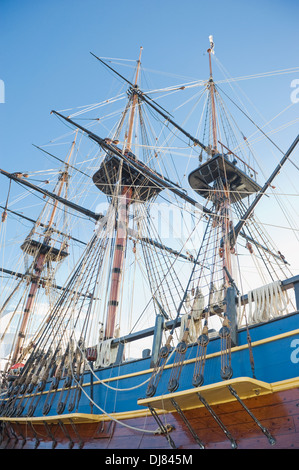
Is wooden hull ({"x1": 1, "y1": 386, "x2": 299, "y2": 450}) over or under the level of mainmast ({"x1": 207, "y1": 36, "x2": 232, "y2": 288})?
under

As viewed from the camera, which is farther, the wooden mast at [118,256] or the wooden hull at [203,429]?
the wooden mast at [118,256]

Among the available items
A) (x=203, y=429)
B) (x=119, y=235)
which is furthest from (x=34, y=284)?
(x=203, y=429)

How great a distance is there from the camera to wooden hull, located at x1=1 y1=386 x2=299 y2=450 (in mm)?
4492

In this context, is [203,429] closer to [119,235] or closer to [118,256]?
[118,256]

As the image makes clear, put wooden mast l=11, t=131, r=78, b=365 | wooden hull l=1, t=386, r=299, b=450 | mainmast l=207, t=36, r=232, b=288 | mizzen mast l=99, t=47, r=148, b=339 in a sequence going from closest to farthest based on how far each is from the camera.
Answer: wooden hull l=1, t=386, r=299, b=450
mainmast l=207, t=36, r=232, b=288
mizzen mast l=99, t=47, r=148, b=339
wooden mast l=11, t=131, r=78, b=365

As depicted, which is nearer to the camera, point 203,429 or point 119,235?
point 203,429

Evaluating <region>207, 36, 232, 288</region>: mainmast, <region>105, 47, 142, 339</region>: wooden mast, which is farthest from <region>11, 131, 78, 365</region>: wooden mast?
<region>207, 36, 232, 288</region>: mainmast

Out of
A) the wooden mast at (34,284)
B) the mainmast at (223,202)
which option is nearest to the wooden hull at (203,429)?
the mainmast at (223,202)

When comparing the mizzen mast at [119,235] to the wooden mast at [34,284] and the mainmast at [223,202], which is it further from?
the wooden mast at [34,284]

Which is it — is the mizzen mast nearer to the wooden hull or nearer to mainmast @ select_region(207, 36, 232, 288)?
mainmast @ select_region(207, 36, 232, 288)

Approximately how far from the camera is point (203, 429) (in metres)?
5.29

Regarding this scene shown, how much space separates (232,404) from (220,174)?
7351 mm

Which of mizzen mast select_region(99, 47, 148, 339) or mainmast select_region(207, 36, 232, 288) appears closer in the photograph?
mainmast select_region(207, 36, 232, 288)

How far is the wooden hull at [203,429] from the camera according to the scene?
4.49 m
